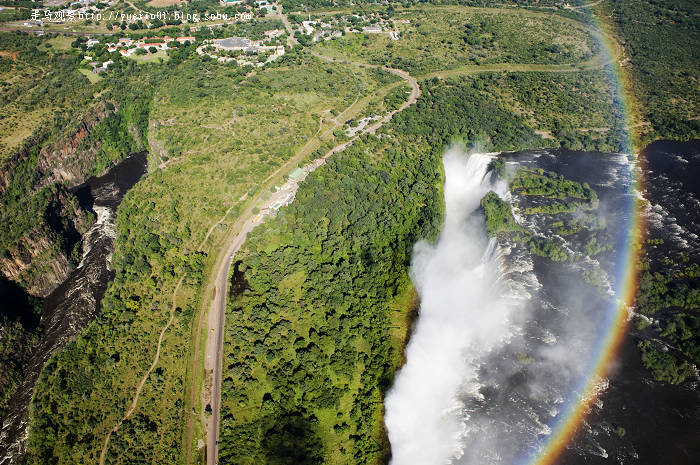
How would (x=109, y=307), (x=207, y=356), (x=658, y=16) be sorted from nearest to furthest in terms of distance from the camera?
(x=207, y=356)
(x=109, y=307)
(x=658, y=16)

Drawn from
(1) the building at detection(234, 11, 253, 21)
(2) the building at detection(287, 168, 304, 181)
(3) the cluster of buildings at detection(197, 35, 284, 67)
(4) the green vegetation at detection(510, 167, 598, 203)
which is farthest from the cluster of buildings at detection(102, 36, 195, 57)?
(4) the green vegetation at detection(510, 167, 598, 203)

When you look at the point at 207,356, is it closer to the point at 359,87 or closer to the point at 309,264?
the point at 309,264

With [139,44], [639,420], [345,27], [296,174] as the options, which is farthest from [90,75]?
[639,420]

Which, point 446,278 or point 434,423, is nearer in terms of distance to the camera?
point 434,423

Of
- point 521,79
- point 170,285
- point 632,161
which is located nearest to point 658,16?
point 521,79

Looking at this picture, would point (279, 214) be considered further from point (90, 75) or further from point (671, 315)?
point (90, 75)

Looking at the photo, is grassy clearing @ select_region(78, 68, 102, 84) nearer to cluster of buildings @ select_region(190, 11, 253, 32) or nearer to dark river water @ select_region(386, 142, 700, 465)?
cluster of buildings @ select_region(190, 11, 253, 32)

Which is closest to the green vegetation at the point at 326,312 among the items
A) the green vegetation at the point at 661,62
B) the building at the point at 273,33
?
the green vegetation at the point at 661,62
